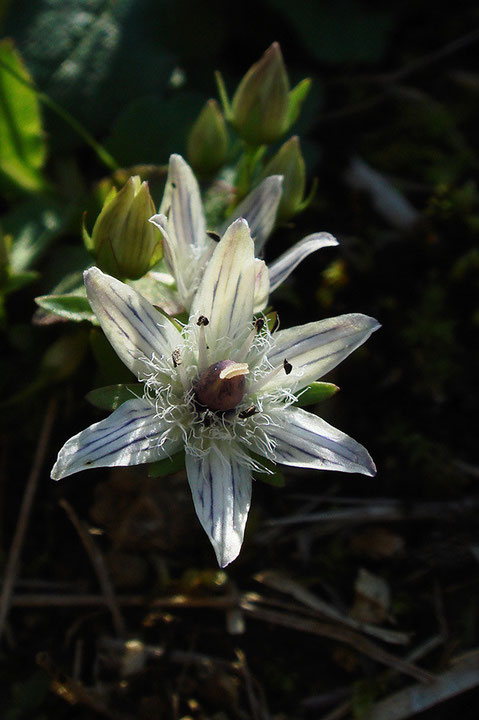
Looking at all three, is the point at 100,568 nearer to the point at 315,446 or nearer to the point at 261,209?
the point at 315,446

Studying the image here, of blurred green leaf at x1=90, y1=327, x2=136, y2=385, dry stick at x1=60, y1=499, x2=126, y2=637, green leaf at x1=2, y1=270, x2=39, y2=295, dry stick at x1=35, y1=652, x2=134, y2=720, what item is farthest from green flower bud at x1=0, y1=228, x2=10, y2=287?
dry stick at x1=35, y1=652, x2=134, y2=720

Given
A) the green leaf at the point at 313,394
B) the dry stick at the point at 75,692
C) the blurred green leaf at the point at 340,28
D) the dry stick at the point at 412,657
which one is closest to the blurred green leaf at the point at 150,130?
the blurred green leaf at the point at 340,28

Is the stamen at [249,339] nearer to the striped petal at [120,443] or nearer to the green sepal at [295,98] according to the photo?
the striped petal at [120,443]

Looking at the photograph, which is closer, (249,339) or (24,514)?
(249,339)

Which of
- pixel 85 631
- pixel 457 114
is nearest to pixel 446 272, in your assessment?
pixel 457 114

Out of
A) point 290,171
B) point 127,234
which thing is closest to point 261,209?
point 290,171
